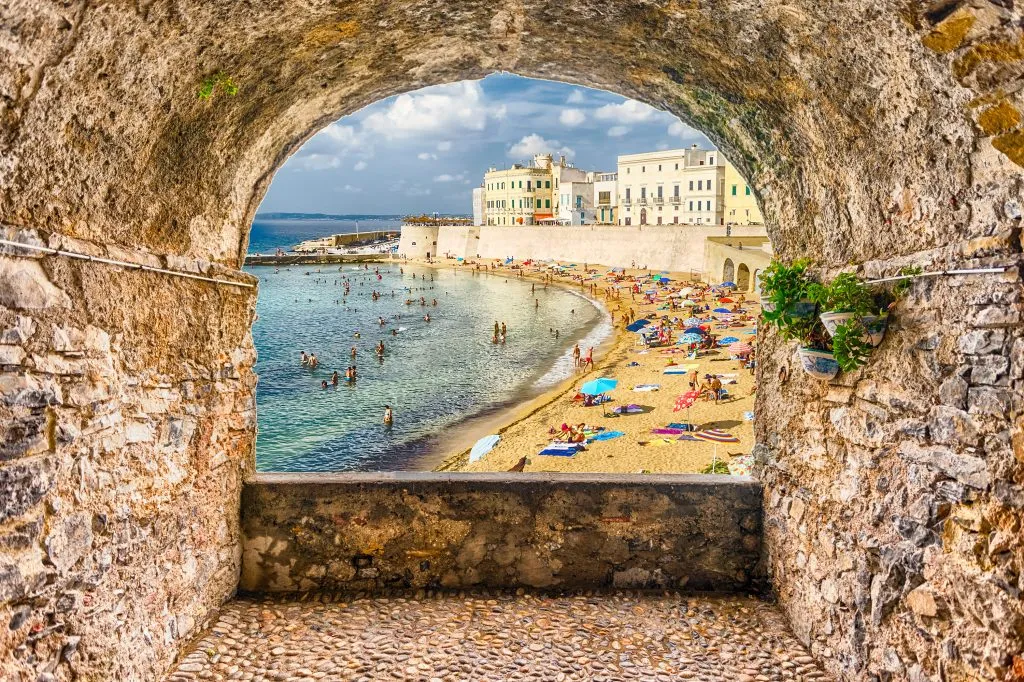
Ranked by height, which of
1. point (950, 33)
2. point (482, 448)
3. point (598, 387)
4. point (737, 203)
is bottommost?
point (482, 448)

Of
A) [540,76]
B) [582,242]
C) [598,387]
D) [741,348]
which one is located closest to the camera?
[540,76]

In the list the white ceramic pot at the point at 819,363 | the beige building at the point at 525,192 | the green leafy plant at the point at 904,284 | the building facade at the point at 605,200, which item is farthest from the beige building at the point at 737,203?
the green leafy plant at the point at 904,284

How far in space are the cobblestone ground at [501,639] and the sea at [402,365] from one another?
12444 millimetres

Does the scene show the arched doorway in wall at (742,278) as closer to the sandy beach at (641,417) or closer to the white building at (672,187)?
the sandy beach at (641,417)

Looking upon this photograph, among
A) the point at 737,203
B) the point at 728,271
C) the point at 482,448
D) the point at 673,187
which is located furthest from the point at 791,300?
the point at 673,187

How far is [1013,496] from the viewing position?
116 inches

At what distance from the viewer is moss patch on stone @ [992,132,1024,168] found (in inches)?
109

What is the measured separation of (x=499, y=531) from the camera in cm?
533

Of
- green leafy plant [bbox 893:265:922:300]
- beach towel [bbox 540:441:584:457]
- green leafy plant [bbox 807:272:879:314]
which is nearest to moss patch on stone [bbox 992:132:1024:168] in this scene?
green leafy plant [bbox 893:265:922:300]

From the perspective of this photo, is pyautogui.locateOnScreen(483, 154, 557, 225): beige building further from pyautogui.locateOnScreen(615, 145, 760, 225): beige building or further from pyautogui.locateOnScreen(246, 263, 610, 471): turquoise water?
pyautogui.locateOnScreen(246, 263, 610, 471): turquoise water

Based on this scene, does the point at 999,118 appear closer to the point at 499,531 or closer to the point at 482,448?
the point at 499,531

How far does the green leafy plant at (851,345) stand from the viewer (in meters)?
3.93

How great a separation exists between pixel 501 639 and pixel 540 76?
13.6 feet

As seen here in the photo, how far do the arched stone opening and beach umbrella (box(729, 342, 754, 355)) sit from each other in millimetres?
19134
